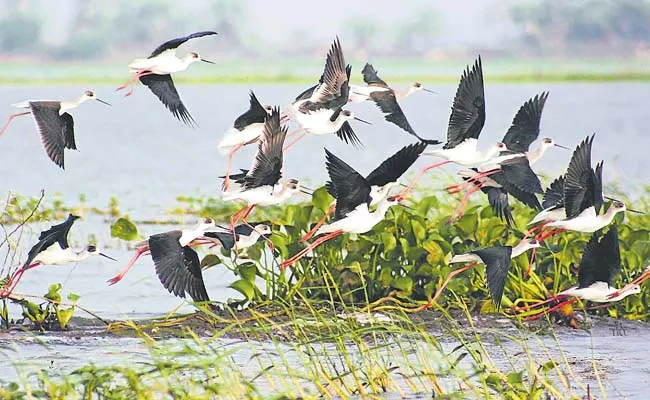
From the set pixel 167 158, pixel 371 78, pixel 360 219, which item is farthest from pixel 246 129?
pixel 167 158

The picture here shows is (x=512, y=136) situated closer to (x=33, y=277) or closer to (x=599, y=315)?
(x=599, y=315)

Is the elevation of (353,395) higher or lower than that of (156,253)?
lower

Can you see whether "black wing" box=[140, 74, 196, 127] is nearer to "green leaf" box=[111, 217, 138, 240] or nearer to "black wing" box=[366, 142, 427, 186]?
"green leaf" box=[111, 217, 138, 240]

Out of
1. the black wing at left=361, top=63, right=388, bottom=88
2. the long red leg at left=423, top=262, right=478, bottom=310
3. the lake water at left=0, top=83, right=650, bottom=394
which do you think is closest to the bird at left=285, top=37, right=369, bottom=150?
the black wing at left=361, top=63, right=388, bottom=88

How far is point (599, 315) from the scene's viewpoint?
8.76m

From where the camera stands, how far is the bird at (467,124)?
783cm

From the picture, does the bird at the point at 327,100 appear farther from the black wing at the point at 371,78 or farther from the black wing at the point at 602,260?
the black wing at the point at 602,260

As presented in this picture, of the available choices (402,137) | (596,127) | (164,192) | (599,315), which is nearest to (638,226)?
(599,315)

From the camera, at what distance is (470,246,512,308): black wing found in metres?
7.51

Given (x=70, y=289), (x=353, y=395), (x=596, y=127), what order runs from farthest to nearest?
(x=596, y=127) → (x=70, y=289) → (x=353, y=395)

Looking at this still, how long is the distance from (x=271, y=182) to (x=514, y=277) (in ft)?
5.34

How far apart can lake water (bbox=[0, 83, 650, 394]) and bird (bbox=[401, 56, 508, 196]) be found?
42.4 inches

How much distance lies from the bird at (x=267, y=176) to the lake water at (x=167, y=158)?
3.34ft

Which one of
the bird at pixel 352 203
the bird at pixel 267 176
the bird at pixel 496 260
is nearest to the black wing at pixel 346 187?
the bird at pixel 352 203
